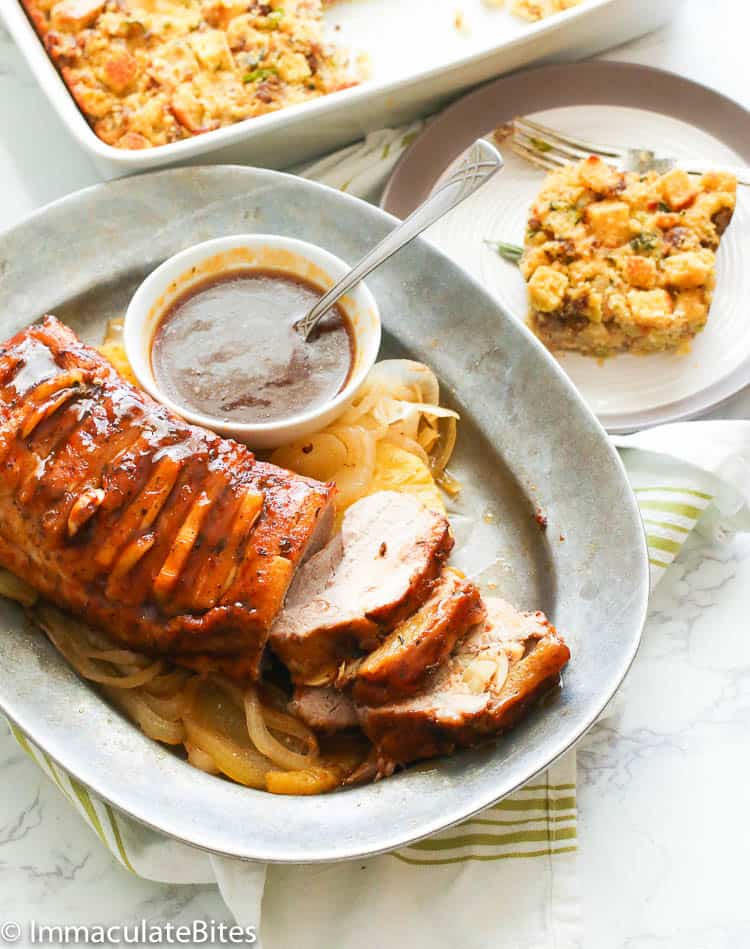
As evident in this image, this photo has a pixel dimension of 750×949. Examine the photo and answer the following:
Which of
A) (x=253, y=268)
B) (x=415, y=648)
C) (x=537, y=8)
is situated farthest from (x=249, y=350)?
(x=537, y=8)

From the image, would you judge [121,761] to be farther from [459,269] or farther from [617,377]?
[617,377]

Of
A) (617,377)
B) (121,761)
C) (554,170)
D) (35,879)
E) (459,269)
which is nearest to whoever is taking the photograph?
(121,761)

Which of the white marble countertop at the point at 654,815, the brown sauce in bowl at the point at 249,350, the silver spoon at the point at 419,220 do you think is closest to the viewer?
the white marble countertop at the point at 654,815

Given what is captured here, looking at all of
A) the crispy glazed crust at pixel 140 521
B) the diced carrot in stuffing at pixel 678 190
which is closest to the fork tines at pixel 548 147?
the diced carrot in stuffing at pixel 678 190

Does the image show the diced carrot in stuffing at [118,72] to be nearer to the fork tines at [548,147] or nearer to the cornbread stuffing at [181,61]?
the cornbread stuffing at [181,61]

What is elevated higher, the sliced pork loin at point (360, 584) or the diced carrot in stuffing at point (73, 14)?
the diced carrot in stuffing at point (73, 14)

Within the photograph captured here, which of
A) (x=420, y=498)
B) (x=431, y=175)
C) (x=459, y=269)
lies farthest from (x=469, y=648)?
(x=431, y=175)
